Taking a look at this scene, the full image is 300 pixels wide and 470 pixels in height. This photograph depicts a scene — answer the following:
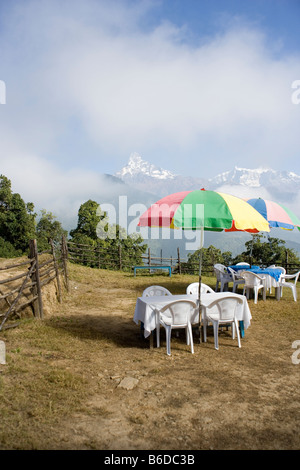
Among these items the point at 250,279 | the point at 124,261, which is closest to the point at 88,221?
the point at 124,261

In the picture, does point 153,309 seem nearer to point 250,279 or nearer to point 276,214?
point 250,279

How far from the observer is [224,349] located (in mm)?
5109

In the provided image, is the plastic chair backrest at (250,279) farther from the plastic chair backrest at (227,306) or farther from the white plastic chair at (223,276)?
the plastic chair backrest at (227,306)

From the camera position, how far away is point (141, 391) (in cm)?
367

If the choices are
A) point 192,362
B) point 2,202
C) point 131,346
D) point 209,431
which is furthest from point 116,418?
point 2,202

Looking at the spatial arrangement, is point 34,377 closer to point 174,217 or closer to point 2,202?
point 174,217

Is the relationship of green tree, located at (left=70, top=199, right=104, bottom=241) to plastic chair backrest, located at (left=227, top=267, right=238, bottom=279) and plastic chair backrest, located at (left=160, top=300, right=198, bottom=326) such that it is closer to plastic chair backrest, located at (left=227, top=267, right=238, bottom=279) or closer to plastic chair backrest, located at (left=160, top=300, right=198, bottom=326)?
plastic chair backrest, located at (left=227, top=267, right=238, bottom=279)

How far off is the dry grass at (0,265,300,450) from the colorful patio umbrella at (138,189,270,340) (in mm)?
1692

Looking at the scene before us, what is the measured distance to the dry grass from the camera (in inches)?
109

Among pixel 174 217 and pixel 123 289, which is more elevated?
pixel 174 217

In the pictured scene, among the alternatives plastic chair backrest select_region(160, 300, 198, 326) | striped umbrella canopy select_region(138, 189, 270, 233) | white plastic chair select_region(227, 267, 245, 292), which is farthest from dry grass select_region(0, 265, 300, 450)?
white plastic chair select_region(227, 267, 245, 292)

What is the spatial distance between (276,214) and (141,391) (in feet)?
22.8

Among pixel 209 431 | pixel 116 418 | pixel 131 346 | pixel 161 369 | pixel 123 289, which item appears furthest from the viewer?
pixel 123 289

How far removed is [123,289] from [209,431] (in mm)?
8018
